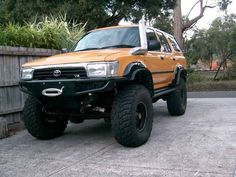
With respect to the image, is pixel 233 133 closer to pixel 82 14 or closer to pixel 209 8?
pixel 82 14

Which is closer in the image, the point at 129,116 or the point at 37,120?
the point at 129,116

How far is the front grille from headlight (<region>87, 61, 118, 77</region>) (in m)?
0.11

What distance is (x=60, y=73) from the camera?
5625 millimetres

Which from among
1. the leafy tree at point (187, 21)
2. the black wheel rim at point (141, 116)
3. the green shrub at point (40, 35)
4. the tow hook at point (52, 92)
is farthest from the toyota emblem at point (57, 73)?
the leafy tree at point (187, 21)

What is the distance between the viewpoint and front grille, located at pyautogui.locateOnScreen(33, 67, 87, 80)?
5488 millimetres

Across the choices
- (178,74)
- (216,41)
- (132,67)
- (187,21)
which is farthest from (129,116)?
(216,41)

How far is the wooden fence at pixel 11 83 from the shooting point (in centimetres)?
733

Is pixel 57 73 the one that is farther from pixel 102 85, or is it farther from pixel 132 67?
pixel 132 67

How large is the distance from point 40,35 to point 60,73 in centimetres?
365

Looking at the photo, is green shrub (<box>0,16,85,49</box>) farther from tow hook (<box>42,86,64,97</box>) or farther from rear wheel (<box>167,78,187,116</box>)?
rear wheel (<box>167,78,187,116</box>)

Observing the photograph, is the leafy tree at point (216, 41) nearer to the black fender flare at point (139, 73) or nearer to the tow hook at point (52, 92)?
the black fender flare at point (139, 73)

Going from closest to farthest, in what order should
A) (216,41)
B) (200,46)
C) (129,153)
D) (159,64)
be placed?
(129,153) → (159,64) → (216,41) → (200,46)

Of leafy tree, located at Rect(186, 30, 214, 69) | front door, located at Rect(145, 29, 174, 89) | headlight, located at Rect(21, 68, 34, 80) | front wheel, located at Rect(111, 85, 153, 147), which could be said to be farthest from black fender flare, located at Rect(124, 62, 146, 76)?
leafy tree, located at Rect(186, 30, 214, 69)

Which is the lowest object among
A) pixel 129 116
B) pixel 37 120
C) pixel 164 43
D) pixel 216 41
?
pixel 37 120
